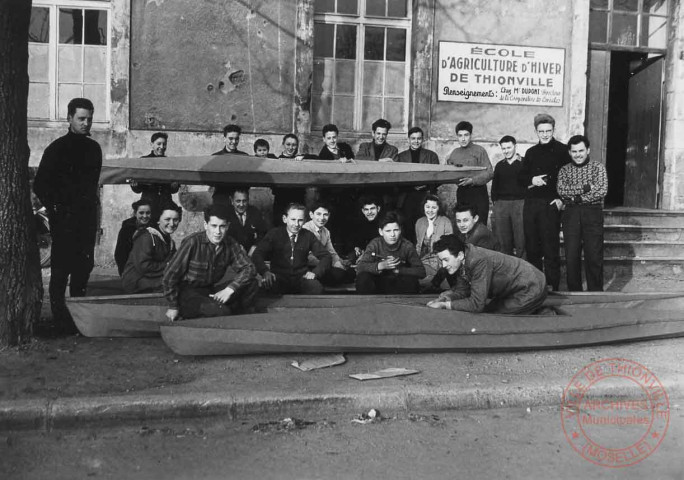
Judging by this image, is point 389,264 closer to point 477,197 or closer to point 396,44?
point 477,197

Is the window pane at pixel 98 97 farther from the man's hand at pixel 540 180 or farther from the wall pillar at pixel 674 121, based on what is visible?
the wall pillar at pixel 674 121

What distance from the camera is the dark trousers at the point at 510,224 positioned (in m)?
9.35

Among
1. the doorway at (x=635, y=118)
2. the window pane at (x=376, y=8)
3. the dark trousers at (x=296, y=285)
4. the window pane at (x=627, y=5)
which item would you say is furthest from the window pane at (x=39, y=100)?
the window pane at (x=627, y=5)

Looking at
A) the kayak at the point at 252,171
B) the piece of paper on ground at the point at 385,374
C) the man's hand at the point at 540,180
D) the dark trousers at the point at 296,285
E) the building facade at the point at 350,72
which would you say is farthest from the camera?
the building facade at the point at 350,72

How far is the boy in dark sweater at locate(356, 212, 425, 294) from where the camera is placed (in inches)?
297

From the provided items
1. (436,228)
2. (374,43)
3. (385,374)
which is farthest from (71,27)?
(385,374)

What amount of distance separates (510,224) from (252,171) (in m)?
3.92

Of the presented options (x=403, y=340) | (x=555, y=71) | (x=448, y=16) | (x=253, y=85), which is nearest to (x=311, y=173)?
(x=403, y=340)

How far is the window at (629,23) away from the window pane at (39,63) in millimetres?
8674

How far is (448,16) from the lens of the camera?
11.5m

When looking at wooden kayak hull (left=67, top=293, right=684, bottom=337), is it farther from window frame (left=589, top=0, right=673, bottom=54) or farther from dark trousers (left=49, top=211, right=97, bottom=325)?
window frame (left=589, top=0, right=673, bottom=54)

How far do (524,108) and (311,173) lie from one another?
19.0 feet

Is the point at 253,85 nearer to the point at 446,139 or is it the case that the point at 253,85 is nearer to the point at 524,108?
the point at 446,139

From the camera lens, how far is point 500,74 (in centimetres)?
1156
